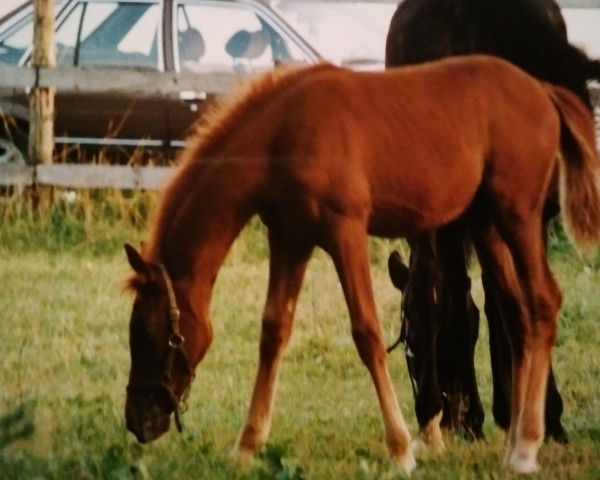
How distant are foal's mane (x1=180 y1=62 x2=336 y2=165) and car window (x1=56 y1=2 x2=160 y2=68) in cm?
24

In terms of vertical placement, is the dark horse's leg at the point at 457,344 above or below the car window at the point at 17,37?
below

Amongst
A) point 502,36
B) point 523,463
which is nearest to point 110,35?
point 502,36

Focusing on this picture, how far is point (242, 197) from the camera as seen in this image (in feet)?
8.80

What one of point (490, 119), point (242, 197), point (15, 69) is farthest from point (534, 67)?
point (15, 69)

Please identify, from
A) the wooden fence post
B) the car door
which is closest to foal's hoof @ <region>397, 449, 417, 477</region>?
the car door

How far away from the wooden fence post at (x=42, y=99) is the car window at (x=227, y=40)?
32 cm

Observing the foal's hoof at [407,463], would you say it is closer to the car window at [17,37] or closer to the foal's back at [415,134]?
the foal's back at [415,134]

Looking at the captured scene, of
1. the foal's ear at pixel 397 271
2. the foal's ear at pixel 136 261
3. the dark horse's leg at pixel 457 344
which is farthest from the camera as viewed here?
the dark horse's leg at pixel 457 344

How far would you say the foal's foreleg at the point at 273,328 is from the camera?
9.12 ft

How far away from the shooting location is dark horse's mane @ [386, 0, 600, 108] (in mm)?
2982

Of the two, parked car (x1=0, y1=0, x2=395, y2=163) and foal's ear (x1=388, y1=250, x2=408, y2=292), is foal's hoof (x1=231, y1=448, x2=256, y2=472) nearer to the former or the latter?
foal's ear (x1=388, y1=250, x2=408, y2=292)

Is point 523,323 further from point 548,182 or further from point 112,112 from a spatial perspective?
point 112,112

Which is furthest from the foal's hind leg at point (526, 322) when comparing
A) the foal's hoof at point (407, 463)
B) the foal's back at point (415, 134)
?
the foal's hoof at point (407, 463)

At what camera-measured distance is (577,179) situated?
2.90 metres
